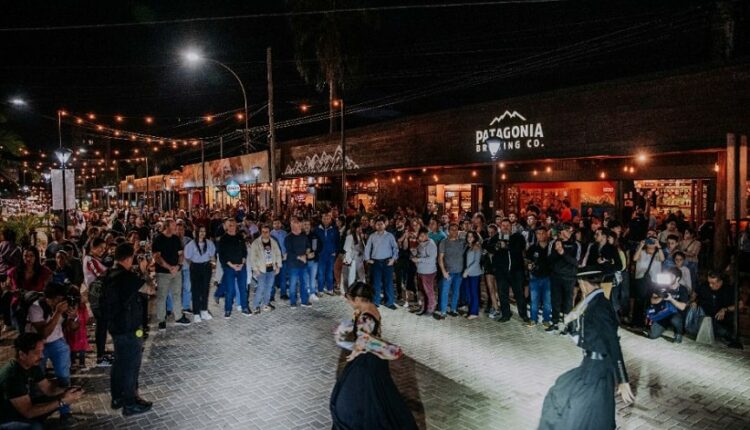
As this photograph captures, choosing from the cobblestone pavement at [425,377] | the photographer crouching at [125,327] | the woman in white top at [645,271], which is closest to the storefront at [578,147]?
the woman in white top at [645,271]

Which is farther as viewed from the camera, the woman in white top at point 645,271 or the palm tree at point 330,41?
the palm tree at point 330,41

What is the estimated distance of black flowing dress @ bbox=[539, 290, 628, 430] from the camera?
13.2 feet

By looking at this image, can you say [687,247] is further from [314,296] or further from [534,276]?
[314,296]

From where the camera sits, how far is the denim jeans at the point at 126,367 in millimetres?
5609

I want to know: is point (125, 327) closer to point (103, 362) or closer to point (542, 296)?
point (103, 362)

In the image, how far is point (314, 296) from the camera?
37.8 feet

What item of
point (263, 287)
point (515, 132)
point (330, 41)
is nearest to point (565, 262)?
point (263, 287)

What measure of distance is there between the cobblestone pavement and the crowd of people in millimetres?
535

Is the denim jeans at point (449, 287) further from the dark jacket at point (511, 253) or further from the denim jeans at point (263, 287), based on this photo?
the denim jeans at point (263, 287)

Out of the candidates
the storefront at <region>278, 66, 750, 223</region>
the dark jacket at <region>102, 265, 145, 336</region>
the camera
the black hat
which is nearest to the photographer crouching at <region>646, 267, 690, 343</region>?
the black hat

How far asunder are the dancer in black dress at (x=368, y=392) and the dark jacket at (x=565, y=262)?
5645 millimetres

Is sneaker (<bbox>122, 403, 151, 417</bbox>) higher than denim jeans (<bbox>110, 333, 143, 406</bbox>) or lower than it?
lower

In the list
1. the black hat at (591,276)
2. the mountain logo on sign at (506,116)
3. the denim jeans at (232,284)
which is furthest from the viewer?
the mountain logo on sign at (506,116)

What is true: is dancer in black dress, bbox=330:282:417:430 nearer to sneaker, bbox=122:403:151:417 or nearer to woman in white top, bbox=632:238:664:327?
sneaker, bbox=122:403:151:417
